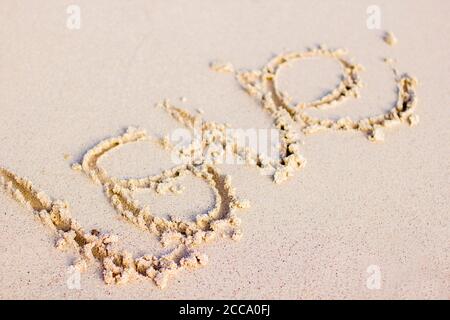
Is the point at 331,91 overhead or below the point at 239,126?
overhead

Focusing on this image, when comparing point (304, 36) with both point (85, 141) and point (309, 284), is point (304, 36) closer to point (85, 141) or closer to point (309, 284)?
point (85, 141)

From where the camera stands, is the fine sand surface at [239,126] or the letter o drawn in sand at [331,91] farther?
the letter o drawn in sand at [331,91]

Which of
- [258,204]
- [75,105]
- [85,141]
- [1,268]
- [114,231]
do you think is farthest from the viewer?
[75,105]

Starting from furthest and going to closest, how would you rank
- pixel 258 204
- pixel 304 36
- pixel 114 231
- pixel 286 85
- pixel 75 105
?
pixel 304 36, pixel 286 85, pixel 75 105, pixel 258 204, pixel 114 231

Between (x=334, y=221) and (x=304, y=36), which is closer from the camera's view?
(x=334, y=221)

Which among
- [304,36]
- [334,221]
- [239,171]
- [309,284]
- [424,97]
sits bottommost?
[309,284]

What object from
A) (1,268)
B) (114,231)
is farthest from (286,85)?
(1,268)

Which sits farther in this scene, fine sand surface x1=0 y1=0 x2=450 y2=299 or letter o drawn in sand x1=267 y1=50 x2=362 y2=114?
letter o drawn in sand x1=267 y1=50 x2=362 y2=114

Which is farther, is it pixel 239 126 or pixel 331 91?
pixel 331 91
